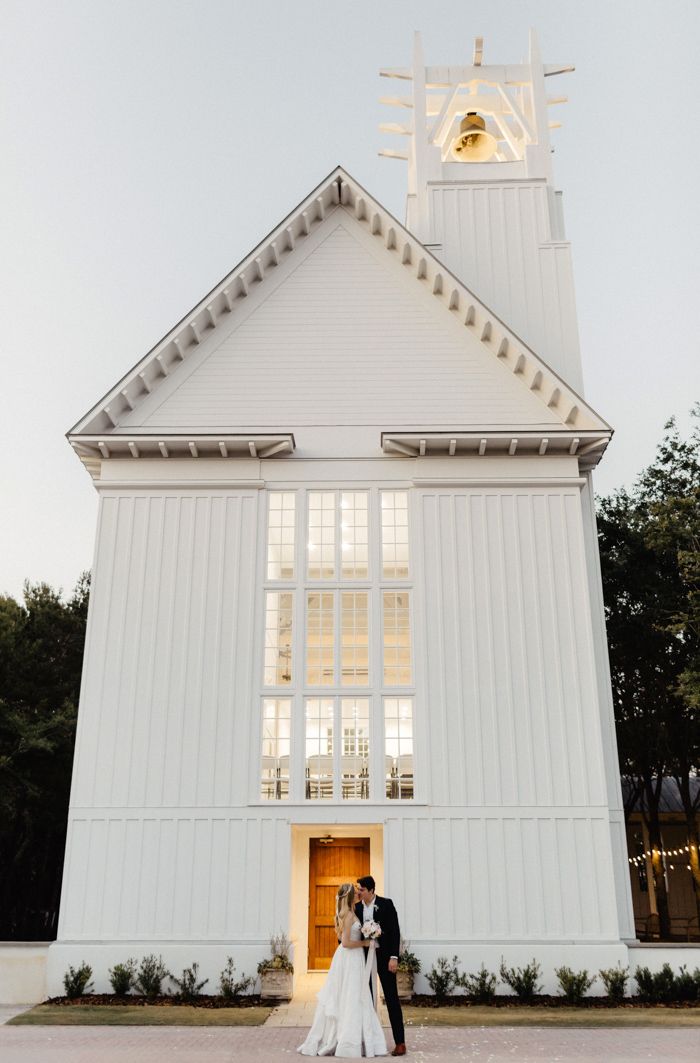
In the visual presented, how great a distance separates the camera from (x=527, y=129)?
18094mm

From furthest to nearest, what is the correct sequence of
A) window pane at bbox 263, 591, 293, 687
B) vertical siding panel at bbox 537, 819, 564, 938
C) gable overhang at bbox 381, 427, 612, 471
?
gable overhang at bbox 381, 427, 612, 471
window pane at bbox 263, 591, 293, 687
vertical siding panel at bbox 537, 819, 564, 938

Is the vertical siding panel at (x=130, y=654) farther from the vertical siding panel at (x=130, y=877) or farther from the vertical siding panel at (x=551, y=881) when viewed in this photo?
the vertical siding panel at (x=551, y=881)

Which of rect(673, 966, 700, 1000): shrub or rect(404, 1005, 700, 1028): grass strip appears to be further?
rect(673, 966, 700, 1000): shrub

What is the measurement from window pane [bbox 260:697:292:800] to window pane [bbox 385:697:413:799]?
62.9 inches

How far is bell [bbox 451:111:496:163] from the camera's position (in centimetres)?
1898

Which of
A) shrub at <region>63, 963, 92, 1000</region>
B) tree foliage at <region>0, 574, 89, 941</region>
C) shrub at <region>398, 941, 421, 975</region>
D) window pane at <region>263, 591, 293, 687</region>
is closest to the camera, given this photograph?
shrub at <region>398, 941, 421, 975</region>

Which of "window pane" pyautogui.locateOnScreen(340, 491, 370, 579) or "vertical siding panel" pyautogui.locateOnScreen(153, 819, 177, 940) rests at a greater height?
"window pane" pyautogui.locateOnScreen(340, 491, 370, 579)

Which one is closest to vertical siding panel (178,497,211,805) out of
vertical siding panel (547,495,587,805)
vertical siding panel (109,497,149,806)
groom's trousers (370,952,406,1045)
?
vertical siding panel (109,497,149,806)

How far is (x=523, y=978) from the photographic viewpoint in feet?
38.4

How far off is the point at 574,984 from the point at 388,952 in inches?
182

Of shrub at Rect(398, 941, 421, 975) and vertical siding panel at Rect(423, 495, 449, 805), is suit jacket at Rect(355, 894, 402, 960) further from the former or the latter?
vertical siding panel at Rect(423, 495, 449, 805)

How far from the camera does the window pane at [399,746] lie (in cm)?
1293

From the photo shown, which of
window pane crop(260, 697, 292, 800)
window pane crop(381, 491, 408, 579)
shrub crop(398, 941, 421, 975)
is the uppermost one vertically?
window pane crop(381, 491, 408, 579)

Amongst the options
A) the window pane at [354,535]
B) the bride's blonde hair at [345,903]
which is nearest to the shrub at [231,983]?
the bride's blonde hair at [345,903]
